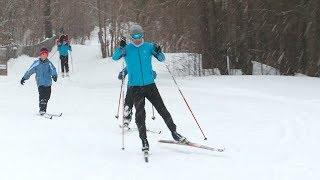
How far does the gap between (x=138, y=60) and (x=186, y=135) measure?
212 cm

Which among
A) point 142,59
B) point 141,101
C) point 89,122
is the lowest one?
point 89,122

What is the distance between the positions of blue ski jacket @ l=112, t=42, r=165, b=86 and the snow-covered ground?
1145 millimetres

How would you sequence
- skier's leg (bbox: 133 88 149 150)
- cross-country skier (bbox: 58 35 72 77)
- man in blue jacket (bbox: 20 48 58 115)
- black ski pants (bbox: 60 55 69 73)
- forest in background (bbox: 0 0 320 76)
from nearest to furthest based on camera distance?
skier's leg (bbox: 133 88 149 150), man in blue jacket (bbox: 20 48 58 115), forest in background (bbox: 0 0 320 76), black ski pants (bbox: 60 55 69 73), cross-country skier (bbox: 58 35 72 77)

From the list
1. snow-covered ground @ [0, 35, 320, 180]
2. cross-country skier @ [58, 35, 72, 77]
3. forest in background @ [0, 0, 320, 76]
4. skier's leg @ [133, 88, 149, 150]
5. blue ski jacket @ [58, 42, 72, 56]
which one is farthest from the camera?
blue ski jacket @ [58, 42, 72, 56]

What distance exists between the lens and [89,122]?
11039 millimetres

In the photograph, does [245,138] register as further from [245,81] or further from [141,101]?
[245,81]

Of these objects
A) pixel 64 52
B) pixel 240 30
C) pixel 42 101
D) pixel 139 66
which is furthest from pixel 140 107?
pixel 64 52

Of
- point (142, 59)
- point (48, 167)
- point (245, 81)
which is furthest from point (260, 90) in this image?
point (48, 167)

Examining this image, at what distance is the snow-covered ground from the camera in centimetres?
689

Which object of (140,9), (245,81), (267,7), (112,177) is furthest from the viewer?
(140,9)

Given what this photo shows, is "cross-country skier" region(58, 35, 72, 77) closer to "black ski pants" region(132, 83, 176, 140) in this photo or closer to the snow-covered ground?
the snow-covered ground

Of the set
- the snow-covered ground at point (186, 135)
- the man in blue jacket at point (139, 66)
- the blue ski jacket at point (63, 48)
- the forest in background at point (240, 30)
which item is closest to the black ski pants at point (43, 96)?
the snow-covered ground at point (186, 135)

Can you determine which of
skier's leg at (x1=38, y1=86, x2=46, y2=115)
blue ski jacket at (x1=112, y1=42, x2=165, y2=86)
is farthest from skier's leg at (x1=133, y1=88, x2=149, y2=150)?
skier's leg at (x1=38, y1=86, x2=46, y2=115)

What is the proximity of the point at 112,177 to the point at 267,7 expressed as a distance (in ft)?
44.2
